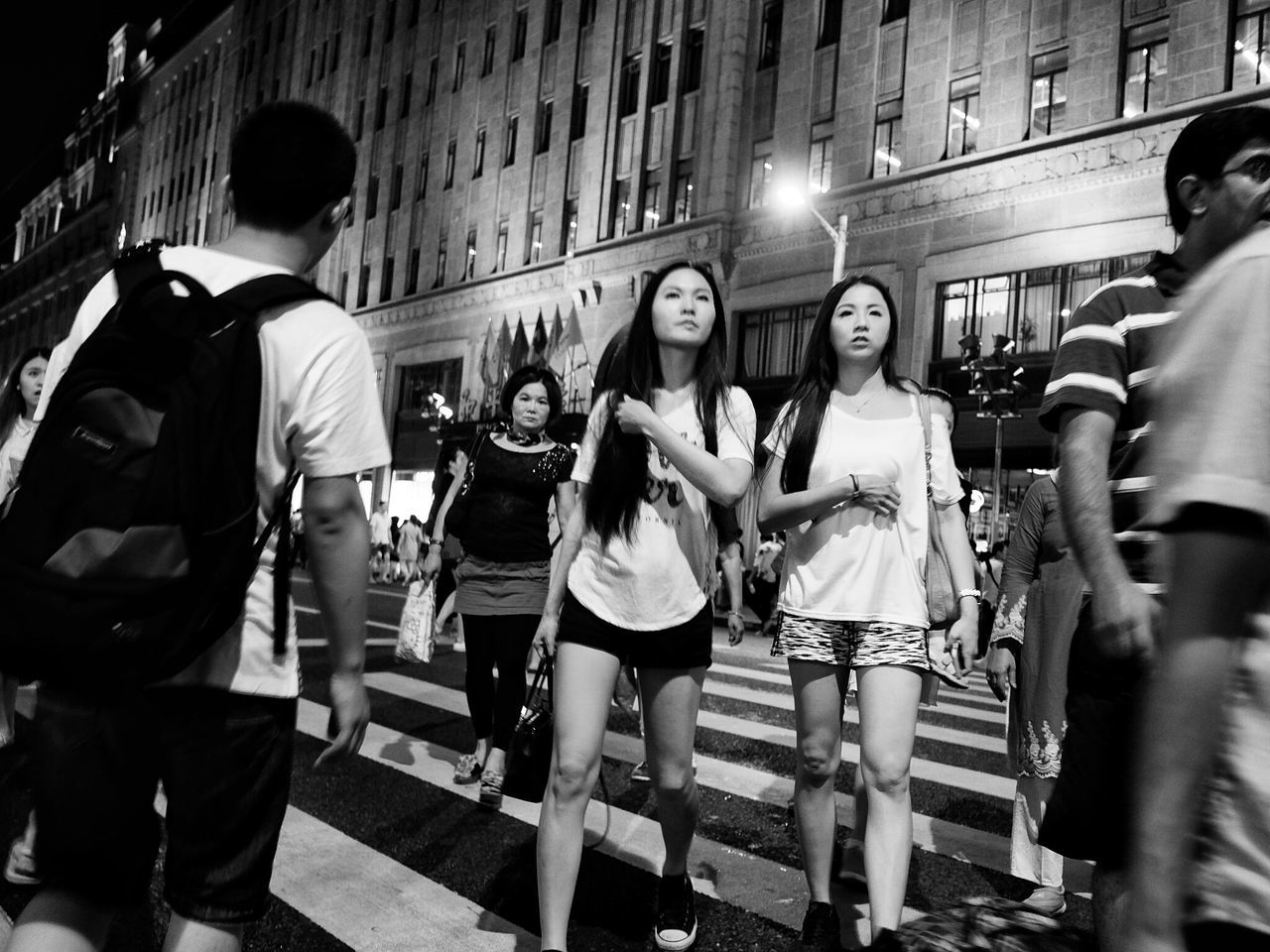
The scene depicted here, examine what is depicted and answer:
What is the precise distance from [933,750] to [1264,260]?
20.7ft

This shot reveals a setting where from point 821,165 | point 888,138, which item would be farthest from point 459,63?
point 888,138

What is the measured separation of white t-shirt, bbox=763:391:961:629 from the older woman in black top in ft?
6.16

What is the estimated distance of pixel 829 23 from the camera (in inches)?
969

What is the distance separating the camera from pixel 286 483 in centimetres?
192

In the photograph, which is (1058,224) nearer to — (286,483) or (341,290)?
(286,483)

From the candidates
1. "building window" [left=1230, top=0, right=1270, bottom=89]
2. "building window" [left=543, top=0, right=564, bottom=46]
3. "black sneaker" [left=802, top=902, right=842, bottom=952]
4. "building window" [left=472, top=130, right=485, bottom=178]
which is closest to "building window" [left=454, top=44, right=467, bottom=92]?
"building window" [left=472, top=130, right=485, bottom=178]

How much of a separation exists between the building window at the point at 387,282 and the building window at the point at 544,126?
9928 millimetres

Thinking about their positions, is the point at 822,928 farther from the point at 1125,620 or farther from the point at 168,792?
the point at 168,792

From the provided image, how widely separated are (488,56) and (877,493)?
3695 cm

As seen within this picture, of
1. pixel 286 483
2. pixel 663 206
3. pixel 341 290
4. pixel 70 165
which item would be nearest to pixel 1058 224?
pixel 663 206

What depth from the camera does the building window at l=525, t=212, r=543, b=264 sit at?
33.2 m

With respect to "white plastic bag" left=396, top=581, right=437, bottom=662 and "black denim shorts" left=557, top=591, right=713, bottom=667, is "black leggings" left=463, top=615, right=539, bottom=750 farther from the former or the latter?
"black denim shorts" left=557, top=591, right=713, bottom=667

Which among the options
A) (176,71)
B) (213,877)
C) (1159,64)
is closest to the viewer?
(213,877)

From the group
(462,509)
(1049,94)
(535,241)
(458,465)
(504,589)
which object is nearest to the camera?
(504,589)
